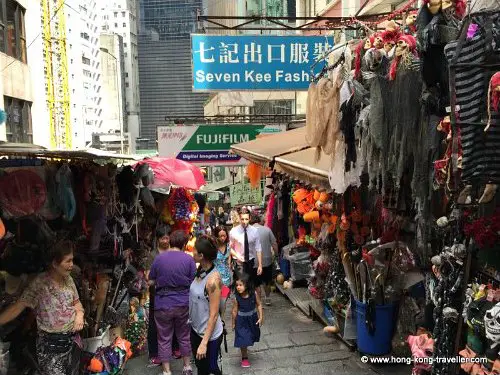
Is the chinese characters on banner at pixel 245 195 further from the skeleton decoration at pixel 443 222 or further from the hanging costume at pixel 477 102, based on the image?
the hanging costume at pixel 477 102

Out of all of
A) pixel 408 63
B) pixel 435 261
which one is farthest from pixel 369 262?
pixel 408 63

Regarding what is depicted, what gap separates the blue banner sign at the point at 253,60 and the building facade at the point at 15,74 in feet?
26.0

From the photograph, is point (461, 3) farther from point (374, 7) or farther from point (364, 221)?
point (374, 7)

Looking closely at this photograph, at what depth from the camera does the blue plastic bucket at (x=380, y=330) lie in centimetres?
554

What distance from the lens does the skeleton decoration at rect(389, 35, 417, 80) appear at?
155 inches

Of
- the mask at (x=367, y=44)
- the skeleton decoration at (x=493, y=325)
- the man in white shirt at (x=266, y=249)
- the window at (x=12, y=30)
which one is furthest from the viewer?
the window at (x=12, y=30)

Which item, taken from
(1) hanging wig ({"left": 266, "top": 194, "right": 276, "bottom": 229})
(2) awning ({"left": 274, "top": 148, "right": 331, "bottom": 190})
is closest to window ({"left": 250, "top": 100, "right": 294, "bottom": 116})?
(1) hanging wig ({"left": 266, "top": 194, "right": 276, "bottom": 229})

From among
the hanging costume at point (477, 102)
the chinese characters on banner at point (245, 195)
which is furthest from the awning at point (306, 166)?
the chinese characters on banner at point (245, 195)

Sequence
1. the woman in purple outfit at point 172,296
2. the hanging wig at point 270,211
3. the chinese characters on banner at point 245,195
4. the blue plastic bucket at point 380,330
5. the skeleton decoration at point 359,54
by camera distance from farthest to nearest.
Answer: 1. the chinese characters on banner at point 245,195
2. the hanging wig at point 270,211
3. the blue plastic bucket at point 380,330
4. the woman in purple outfit at point 172,296
5. the skeleton decoration at point 359,54

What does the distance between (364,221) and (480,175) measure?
3.72 m

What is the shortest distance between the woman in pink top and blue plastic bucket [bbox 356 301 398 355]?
3.34 metres

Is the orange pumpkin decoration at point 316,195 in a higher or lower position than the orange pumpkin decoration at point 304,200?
higher

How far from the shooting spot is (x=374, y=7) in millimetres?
11062

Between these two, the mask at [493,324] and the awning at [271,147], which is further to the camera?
the awning at [271,147]
